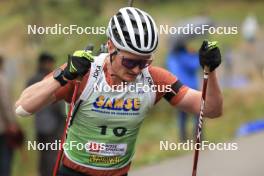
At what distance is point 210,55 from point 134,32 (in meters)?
0.51

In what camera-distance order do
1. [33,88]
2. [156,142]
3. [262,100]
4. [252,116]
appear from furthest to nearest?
1. [262,100]
2. [252,116]
3. [156,142]
4. [33,88]

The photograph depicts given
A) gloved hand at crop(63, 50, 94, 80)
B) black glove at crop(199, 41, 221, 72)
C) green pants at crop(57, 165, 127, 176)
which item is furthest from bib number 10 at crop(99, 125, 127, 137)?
black glove at crop(199, 41, 221, 72)

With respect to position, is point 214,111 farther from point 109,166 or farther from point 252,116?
point 252,116

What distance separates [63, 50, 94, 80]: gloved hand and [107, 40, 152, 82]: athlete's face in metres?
0.19

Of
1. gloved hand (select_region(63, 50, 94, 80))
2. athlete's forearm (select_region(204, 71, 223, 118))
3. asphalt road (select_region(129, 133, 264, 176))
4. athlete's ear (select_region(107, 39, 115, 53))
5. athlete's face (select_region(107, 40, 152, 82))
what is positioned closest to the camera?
gloved hand (select_region(63, 50, 94, 80))

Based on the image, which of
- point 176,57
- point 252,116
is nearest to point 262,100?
point 252,116

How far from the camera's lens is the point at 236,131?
12.8 m

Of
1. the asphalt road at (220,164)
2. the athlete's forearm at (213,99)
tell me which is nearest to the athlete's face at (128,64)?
the athlete's forearm at (213,99)

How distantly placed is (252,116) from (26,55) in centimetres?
690

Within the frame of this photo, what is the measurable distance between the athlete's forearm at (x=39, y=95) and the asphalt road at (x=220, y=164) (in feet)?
15.9

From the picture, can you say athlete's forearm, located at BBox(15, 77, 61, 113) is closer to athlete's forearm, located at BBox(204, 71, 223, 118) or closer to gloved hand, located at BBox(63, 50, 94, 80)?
gloved hand, located at BBox(63, 50, 94, 80)

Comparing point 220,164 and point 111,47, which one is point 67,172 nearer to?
point 111,47

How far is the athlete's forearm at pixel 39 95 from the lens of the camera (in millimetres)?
4383

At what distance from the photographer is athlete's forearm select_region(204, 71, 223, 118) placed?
4617mm
